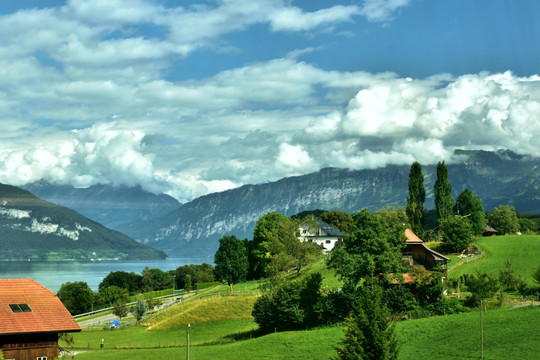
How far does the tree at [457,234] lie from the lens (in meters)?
105

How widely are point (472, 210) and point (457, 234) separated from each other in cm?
3182

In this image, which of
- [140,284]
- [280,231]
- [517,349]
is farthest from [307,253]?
[140,284]

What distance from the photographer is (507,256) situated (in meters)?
100

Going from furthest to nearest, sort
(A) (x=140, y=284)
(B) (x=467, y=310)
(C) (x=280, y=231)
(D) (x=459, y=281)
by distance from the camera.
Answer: (A) (x=140, y=284), (C) (x=280, y=231), (D) (x=459, y=281), (B) (x=467, y=310)

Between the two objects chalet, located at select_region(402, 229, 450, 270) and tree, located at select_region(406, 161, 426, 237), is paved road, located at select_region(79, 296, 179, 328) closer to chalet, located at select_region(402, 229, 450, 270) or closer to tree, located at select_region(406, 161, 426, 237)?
chalet, located at select_region(402, 229, 450, 270)

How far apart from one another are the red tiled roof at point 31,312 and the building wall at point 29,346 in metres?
0.96

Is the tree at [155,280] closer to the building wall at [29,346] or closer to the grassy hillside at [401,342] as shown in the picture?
the grassy hillside at [401,342]

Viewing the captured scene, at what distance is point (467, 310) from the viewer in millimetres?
68625

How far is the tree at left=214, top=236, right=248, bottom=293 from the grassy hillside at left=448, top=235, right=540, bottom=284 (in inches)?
1758

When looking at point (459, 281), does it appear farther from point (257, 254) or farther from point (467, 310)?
point (257, 254)

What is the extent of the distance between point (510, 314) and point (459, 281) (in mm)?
23449

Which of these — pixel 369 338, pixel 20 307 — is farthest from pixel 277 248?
pixel 369 338

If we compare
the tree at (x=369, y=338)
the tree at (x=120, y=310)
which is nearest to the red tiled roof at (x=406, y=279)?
the tree at (x=369, y=338)

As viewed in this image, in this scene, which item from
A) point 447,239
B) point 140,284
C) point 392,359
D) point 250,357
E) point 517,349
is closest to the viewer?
point 392,359
